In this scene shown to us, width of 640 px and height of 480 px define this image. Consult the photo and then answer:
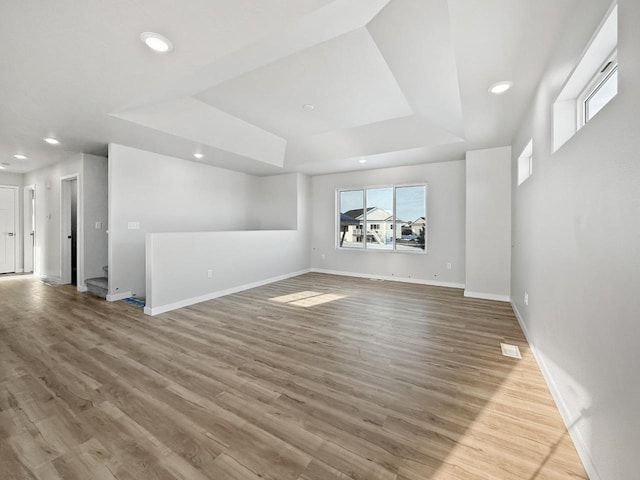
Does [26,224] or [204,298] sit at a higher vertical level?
[26,224]

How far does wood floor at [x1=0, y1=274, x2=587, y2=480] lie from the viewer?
137 centimetres

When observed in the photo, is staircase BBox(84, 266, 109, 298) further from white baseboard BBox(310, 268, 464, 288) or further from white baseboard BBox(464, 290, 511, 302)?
white baseboard BBox(464, 290, 511, 302)

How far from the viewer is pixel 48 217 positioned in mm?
5867

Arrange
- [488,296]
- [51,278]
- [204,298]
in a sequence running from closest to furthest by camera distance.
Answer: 1. [204,298]
2. [488,296]
3. [51,278]

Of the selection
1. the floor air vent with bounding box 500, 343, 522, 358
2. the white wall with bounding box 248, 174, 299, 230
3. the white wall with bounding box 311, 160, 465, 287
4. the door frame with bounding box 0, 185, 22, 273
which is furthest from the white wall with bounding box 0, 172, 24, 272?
the floor air vent with bounding box 500, 343, 522, 358

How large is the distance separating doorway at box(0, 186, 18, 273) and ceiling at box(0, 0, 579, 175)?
275 cm

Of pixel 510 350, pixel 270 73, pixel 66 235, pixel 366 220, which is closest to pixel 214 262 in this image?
pixel 270 73

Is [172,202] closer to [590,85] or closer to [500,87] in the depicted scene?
[500,87]

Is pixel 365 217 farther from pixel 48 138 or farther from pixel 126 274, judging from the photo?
pixel 48 138

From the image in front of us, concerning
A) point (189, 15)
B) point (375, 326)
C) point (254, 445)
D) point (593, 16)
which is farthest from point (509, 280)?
point (189, 15)

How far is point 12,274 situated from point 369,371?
8.72 meters

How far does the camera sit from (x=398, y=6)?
182 cm

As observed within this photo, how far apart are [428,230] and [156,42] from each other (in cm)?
514

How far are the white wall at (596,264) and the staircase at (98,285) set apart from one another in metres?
5.66
